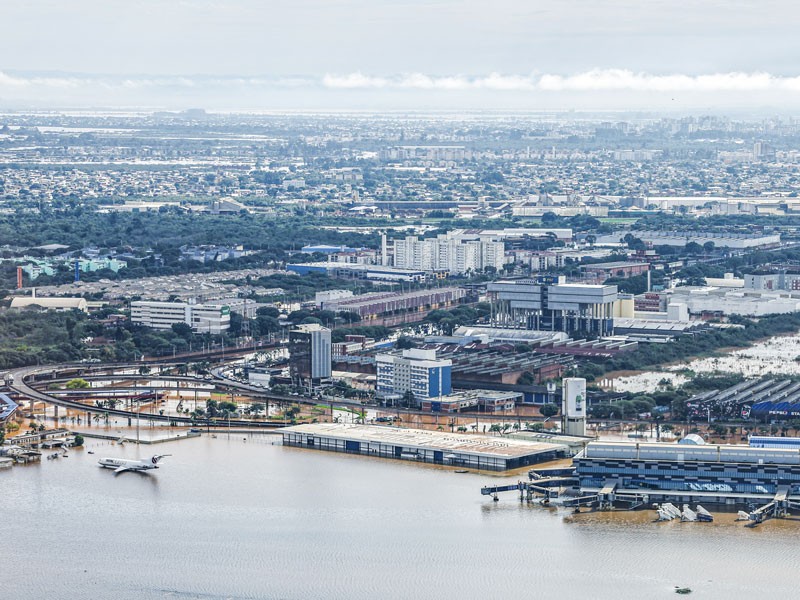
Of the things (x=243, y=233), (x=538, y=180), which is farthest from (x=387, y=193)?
(x=243, y=233)

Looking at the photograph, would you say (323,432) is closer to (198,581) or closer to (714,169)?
(198,581)

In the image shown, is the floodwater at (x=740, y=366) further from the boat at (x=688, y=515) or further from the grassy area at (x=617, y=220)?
the grassy area at (x=617, y=220)

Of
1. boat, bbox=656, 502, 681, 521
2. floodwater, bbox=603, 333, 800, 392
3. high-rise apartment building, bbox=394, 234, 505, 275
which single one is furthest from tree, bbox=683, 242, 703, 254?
boat, bbox=656, 502, 681, 521

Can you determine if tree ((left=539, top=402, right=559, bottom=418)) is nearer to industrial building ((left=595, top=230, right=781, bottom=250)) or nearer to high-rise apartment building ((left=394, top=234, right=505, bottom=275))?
high-rise apartment building ((left=394, top=234, right=505, bottom=275))

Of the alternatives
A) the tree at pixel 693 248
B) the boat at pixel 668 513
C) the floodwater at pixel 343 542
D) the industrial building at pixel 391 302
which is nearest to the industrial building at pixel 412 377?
the floodwater at pixel 343 542

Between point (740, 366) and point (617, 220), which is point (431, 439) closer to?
point (740, 366)
